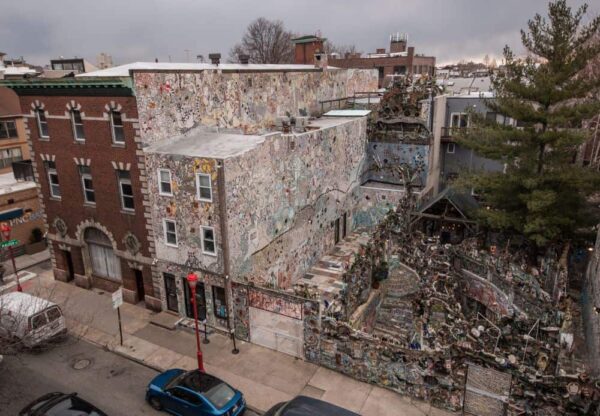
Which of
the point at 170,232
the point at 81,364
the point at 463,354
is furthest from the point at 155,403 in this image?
the point at 463,354

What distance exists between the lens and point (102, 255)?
79.3 ft

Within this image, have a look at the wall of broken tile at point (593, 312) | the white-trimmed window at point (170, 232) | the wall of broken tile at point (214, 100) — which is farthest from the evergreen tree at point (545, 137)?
the white-trimmed window at point (170, 232)

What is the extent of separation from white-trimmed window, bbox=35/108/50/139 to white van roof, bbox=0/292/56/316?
8518 mm

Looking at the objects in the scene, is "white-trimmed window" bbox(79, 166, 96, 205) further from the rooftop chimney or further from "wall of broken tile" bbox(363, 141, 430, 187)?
"wall of broken tile" bbox(363, 141, 430, 187)

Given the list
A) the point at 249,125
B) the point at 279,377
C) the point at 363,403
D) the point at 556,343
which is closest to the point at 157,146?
the point at 249,125

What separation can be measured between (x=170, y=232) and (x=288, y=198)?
6163 millimetres

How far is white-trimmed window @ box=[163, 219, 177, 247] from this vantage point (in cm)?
2023

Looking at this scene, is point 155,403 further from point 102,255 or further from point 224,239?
point 102,255

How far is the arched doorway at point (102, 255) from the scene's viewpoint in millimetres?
23719

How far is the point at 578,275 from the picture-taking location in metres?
25.7

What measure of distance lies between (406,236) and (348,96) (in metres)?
15.3

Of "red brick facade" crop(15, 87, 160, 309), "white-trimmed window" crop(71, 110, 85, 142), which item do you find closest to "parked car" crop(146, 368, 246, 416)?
"red brick facade" crop(15, 87, 160, 309)

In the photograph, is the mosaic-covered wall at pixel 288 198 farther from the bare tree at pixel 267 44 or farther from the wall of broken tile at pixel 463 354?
the bare tree at pixel 267 44

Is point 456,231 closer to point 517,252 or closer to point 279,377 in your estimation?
point 517,252
